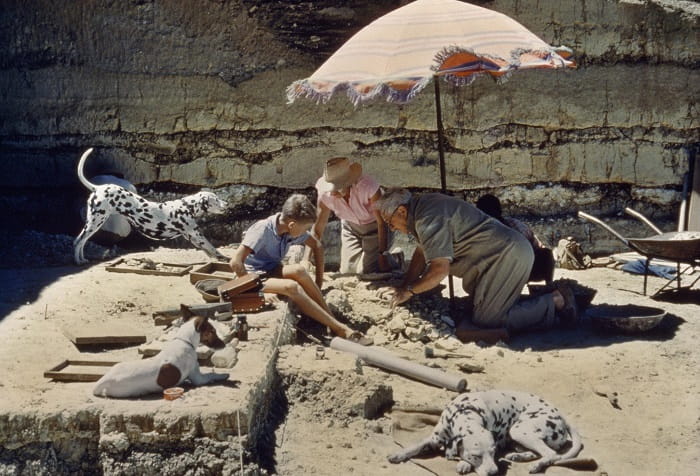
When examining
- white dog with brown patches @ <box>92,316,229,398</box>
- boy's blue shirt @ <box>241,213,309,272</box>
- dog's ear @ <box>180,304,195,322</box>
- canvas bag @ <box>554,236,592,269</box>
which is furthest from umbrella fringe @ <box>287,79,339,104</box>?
canvas bag @ <box>554,236,592,269</box>

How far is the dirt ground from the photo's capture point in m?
5.05

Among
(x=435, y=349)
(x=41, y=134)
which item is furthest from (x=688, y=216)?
(x=41, y=134)

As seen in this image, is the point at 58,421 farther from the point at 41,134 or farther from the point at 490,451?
the point at 41,134

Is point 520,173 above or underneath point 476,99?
underneath

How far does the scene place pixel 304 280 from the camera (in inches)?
269

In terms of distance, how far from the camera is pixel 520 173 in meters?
9.91

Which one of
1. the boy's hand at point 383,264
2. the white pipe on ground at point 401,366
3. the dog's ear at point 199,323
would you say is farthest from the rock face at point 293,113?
the dog's ear at point 199,323

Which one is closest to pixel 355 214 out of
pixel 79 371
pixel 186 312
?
pixel 186 312

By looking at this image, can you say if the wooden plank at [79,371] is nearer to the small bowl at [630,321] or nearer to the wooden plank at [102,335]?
the wooden plank at [102,335]

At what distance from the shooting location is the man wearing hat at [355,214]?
757 centimetres

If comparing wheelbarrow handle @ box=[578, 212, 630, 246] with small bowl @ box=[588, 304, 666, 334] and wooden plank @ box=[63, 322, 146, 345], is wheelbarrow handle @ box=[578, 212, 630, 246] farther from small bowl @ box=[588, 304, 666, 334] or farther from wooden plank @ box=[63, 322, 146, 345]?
wooden plank @ box=[63, 322, 146, 345]

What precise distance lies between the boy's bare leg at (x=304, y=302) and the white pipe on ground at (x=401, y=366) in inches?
8.5

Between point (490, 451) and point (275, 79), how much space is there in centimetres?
558

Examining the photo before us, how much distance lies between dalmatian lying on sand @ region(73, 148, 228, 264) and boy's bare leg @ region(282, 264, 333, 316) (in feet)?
4.78
